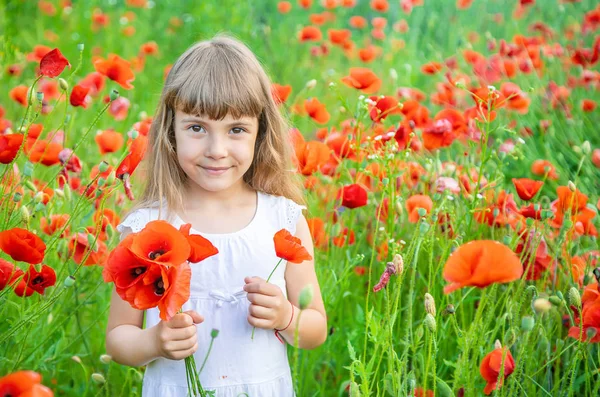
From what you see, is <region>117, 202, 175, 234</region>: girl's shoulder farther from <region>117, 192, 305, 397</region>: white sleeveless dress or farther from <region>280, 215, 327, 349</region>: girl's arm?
<region>280, 215, 327, 349</region>: girl's arm

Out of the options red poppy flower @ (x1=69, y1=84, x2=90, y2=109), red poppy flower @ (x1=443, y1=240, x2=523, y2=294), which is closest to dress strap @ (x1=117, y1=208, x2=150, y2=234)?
red poppy flower @ (x1=69, y1=84, x2=90, y2=109)

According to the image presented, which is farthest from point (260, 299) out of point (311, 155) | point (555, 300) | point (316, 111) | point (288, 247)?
point (316, 111)

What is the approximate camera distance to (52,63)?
150 centimetres

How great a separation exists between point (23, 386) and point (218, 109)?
755 mm

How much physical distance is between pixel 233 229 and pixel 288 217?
5.0 inches

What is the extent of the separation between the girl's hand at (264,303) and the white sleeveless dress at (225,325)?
0.10m

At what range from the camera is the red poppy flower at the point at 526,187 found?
1.75 meters

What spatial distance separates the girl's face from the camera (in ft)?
4.74

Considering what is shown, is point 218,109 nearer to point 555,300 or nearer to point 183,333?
point 183,333

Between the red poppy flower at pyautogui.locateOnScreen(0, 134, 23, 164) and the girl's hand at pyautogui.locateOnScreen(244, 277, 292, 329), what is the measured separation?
1.60 feet

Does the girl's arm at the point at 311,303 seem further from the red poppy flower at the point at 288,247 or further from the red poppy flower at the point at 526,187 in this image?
the red poppy flower at the point at 526,187

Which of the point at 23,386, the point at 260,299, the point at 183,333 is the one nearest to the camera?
the point at 23,386

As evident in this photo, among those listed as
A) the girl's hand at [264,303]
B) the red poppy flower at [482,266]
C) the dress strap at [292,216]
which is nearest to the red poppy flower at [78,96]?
the dress strap at [292,216]

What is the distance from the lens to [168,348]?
1.24 meters
